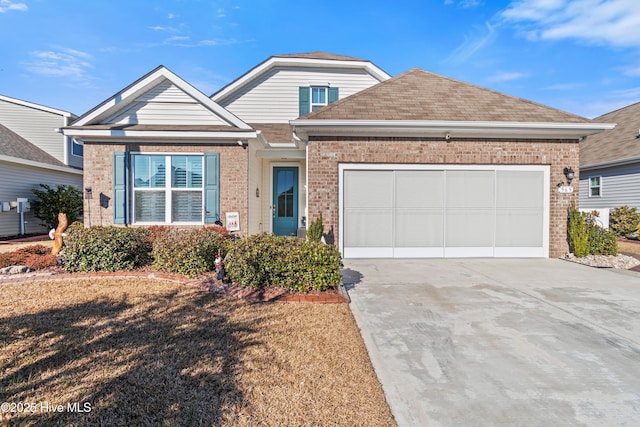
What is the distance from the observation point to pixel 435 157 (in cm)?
773

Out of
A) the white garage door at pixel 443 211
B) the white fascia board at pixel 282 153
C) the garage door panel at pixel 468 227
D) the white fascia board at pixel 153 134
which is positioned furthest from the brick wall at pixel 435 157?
the white fascia board at pixel 282 153

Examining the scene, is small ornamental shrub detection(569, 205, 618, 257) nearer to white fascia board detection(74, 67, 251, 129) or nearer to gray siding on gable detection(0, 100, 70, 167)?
white fascia board detection(74, 67, 251, 129)

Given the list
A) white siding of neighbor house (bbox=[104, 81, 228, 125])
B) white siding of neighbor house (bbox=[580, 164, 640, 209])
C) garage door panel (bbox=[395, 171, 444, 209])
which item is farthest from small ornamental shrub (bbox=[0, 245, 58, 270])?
white siding of neighbor house (bbox=[580, 164, 640, 209])

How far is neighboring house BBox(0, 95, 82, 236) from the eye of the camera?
1163 centimetres

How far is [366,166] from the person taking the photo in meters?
7.72

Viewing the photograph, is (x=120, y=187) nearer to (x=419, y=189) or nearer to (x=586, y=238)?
(x=419, y=189)

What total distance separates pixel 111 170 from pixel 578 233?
37.6ft

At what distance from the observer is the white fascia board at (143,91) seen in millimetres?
7973

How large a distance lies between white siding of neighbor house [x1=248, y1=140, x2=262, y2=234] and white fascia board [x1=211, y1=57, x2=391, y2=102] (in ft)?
10.9

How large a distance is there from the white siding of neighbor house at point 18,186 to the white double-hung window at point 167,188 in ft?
24.0

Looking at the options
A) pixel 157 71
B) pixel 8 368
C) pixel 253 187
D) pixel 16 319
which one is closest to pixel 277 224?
pixel 253 187

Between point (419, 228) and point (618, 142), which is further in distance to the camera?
point (618, 142)

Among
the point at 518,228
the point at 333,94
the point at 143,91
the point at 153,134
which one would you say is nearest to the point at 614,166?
the point at 518,228

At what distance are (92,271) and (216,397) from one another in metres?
4.70
